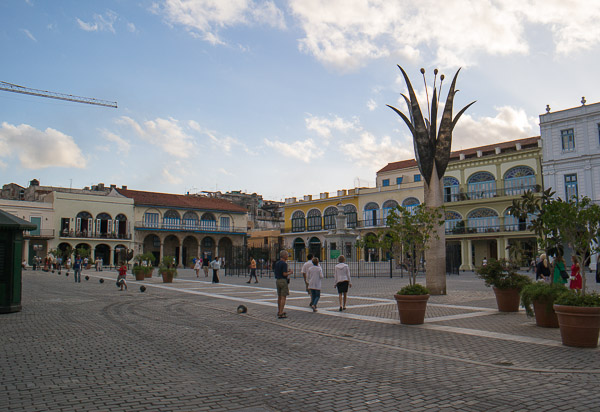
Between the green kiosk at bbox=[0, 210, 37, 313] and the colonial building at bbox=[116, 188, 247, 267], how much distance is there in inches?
1705

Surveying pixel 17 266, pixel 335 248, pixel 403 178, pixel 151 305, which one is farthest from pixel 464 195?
pixel 17 266

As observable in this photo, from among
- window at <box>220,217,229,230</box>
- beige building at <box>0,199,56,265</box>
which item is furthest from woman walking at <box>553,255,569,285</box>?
window at <box>220,217,229,230</box>

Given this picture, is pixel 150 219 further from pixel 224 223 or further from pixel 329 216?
pixel 329 216

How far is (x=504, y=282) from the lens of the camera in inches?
485

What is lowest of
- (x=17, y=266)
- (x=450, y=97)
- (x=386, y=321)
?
(x=386, y=321)

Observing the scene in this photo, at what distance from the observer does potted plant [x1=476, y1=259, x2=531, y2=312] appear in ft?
40.0

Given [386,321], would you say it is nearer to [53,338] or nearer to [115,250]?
[53,338]

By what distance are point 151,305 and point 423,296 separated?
812 centimetres

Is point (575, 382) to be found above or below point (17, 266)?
below

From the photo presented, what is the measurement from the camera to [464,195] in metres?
44.9

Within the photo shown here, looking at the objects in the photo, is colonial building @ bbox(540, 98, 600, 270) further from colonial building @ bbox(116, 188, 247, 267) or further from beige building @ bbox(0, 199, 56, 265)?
beige building @ bbox(0, 199, 56, 265)

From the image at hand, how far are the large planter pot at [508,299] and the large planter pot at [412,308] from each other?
3009mm

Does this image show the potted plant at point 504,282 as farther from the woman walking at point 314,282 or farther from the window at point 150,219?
the window at point 150,219

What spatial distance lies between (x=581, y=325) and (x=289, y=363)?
462 cm
